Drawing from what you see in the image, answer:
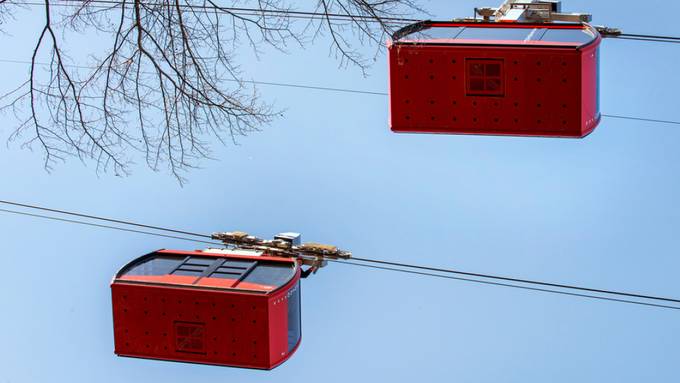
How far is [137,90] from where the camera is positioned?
409 inches

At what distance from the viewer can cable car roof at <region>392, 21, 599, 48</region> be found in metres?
12.8

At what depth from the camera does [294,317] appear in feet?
48.0

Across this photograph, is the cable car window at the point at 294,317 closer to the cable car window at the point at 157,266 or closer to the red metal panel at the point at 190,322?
the red metal panel at the point at 190,322

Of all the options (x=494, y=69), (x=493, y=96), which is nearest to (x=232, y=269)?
(x=493, y=96)

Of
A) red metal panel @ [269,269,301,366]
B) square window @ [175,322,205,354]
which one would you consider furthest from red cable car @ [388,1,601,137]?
square window @ [175,322,205,354]

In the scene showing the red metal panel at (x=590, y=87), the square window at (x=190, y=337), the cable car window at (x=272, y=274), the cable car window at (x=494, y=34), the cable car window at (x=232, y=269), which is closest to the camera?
the red metal panel at (x=590, y=87)

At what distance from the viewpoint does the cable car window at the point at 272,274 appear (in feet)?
47.0

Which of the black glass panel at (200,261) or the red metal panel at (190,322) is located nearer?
the red metal panel at (190,322)

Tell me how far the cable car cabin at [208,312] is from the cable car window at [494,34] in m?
3.07

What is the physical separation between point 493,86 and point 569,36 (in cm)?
113

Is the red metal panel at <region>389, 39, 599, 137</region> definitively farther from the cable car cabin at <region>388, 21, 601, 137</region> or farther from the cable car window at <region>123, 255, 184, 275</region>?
the cable car window at <region>123, 255, 184, 275</region>

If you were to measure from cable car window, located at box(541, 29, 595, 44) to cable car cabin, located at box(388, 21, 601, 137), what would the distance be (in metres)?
0.08

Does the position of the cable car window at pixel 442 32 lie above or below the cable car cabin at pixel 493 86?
above

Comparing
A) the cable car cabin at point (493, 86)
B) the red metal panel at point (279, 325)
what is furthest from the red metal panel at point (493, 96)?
the red metal panel at point (279, 325)
